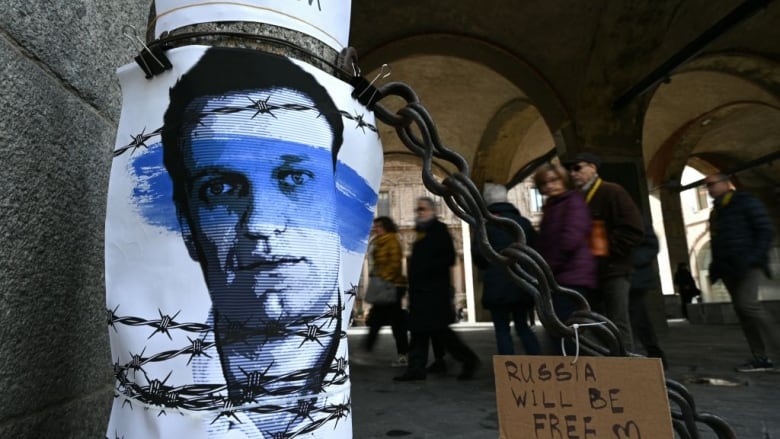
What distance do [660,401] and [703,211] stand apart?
26677 millimetres

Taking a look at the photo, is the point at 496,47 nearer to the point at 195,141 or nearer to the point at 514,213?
the point at 514,213

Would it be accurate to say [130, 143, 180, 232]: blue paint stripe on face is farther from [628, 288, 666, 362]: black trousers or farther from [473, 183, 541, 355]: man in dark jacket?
[628, 288, 666, 362]: black trousers

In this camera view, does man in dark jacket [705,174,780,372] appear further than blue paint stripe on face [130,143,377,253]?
Yes

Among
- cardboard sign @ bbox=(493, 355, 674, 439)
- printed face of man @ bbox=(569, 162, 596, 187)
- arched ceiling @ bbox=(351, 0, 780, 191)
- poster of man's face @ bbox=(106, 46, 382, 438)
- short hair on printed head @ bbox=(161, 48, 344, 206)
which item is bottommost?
cardboard sign @ bbox=(493, 355, 674, 439)

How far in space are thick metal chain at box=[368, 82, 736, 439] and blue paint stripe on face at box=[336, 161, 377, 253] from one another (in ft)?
0.45

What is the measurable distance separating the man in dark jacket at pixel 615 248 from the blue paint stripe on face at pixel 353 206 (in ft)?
7.90

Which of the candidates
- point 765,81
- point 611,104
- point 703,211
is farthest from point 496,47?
point 703,211

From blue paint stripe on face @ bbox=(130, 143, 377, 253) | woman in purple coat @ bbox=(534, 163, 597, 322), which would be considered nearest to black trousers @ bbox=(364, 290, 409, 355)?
woman in purple coat @ bbox=(534, 163, 597, 322)

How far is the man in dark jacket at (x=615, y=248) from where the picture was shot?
122 inches

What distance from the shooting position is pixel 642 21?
7.02m

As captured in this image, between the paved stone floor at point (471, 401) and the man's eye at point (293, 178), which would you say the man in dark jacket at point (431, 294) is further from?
the man's eye at point (293, 178)

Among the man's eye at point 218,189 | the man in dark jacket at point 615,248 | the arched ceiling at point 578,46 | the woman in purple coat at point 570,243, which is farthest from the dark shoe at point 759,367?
the man's eye at point 218,189

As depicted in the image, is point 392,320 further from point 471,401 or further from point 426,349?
point 471,401

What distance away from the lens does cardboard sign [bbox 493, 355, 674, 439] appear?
2.79 ft
